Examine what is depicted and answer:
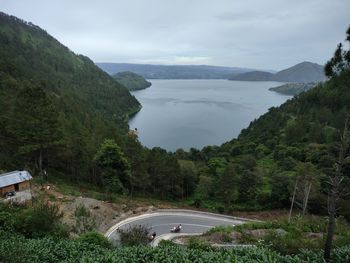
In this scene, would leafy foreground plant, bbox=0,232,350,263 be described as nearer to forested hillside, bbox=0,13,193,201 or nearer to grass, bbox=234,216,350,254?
grass, bbox=234,216,350,254

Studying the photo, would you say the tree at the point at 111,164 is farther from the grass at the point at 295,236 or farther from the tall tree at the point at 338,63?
the tall tree at the point at 338,63

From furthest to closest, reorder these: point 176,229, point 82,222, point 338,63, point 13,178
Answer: point 13,178, point 176,229, point 82,222, point 338,63

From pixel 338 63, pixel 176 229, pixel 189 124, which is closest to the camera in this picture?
pixel 338 63

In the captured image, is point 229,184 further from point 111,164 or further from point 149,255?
point 149,255

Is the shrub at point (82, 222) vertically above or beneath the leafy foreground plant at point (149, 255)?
beneath

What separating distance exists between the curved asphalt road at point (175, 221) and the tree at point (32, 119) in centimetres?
1014

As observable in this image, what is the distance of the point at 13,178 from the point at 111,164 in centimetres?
881

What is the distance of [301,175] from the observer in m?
29.6

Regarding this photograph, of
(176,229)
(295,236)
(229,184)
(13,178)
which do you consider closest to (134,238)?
(295,236)

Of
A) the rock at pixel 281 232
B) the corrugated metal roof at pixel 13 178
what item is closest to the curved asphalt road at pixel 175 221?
the rock at pixel 281 232

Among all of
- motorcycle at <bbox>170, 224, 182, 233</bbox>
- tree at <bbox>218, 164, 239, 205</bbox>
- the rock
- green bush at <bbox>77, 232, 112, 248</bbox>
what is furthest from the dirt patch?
the rock

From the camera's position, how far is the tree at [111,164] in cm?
3052

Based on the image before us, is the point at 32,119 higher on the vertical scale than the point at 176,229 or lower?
higher

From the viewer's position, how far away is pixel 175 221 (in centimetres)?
2584
